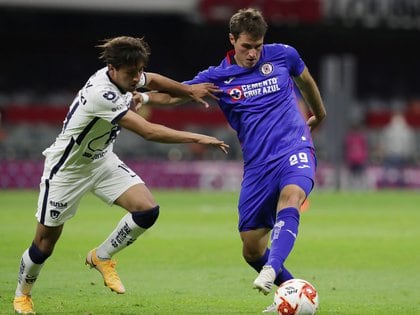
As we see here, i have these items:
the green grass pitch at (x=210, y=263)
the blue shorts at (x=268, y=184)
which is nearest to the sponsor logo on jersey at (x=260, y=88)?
the blue shorts at (x=268, y=184)

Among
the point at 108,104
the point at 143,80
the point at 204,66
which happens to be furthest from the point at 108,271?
the point at 204,66

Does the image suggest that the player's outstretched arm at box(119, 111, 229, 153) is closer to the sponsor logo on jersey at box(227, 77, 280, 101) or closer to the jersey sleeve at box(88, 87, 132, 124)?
Answer: the jersey sleeve at box(88, 87, 132, 124)

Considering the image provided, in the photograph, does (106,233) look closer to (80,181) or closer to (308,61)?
(80,181)

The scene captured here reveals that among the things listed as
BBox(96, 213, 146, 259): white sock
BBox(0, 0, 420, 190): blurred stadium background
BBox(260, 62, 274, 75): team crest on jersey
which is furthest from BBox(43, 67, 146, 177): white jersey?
BBox(0, 0, 420, 190): blurred stadium background

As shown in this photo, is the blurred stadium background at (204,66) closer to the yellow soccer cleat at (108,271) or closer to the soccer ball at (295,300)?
the yellow soccer cleat at (108,271)

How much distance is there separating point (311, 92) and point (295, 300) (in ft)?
7.60

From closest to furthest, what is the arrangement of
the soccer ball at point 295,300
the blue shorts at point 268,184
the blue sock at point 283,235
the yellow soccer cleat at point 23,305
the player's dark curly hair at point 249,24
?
the soccer ball at point 295,300, the blue sock at point 283,235, the blue shorts at point 268,184, the player's dark curly hair at point 249,24, the yellow soccer cleat at point 23,305

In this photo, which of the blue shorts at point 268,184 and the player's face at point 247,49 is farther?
the player's face at point 247,49

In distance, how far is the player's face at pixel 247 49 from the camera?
9.17 metres

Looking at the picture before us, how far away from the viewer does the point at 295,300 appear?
27.2 feet

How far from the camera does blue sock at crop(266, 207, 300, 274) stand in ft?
28.0

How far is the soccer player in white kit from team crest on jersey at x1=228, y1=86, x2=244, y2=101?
0.55 ft

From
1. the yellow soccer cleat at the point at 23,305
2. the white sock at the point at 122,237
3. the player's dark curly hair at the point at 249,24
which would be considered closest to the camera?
the player's dark curly hair at the point at 249,24

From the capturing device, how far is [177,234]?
1802cm
